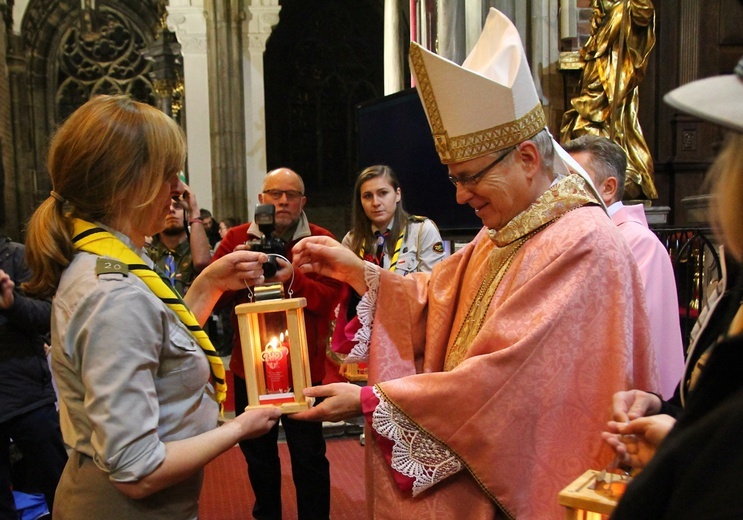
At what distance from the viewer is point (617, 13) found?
4.62 m

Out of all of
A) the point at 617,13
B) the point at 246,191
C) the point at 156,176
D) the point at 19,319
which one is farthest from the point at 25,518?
the point at 246,191

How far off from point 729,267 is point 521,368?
46cm

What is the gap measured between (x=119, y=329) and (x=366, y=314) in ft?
2.81

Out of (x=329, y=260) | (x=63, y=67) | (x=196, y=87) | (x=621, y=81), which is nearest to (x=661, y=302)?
(x=329, y=260)

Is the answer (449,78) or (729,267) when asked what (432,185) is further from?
(729,267)

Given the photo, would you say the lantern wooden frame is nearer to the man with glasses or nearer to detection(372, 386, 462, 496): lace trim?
detection(372, 386, 462, 496): lace trim

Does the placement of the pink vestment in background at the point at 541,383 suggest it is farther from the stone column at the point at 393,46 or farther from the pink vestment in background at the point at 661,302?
the stone column at the point at 393,46

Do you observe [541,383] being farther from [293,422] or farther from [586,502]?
[293,422]

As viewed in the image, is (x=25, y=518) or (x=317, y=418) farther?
(x=25, y=518)

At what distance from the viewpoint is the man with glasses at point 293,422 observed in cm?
301

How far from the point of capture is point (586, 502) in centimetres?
106

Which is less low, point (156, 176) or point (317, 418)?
point (156, 176)

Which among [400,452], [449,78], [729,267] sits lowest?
[400,452]

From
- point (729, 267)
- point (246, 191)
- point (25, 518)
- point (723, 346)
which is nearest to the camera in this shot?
point (723, 346)
